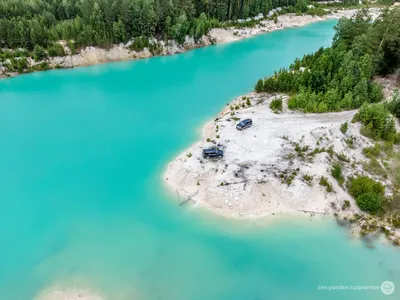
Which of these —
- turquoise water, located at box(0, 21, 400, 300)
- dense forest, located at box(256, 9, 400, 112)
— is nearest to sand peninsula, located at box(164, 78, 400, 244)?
turquoise water, located at box(0, 21, 400, 300)

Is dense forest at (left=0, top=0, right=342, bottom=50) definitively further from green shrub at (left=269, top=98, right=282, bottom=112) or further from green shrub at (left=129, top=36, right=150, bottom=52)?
green shrub at (left=269, top=98, right=282, bottom=112)

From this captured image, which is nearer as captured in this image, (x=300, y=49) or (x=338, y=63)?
(x=338, y=63)

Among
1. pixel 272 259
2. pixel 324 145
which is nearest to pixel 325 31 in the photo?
pixel 324 145

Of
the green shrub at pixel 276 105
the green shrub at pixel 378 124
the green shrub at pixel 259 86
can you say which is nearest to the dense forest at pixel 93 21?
the green shrub at pixel 259 86

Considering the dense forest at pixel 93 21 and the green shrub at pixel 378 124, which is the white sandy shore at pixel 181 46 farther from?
the green shrub at pixel 378 124

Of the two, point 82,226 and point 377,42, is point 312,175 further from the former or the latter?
point 377,42
